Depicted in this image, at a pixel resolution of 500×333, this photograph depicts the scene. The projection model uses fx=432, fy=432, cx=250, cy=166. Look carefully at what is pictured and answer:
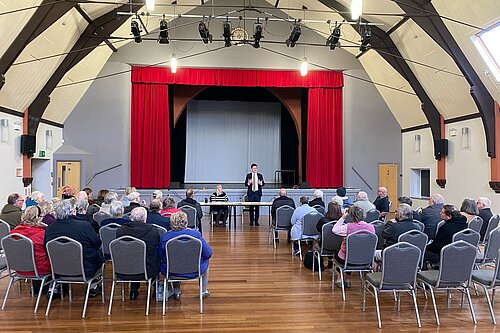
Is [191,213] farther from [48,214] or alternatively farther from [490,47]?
[490,47]

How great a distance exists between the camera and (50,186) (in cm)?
1255

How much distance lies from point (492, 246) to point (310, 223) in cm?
265

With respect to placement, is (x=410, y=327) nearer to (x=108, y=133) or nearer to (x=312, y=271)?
(x=312, y=271)

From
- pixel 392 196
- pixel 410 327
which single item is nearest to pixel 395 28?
pixel 392 196

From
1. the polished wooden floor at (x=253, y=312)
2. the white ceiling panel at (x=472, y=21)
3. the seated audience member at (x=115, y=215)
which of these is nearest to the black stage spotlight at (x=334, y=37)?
the white ceiling panel at (x=472, y=21)

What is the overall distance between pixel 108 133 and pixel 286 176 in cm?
745

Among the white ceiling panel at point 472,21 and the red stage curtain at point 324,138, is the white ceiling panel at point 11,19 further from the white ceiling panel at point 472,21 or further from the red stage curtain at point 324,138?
the red stage curtain at point 324,138

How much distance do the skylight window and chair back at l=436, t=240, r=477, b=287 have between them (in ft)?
16.6

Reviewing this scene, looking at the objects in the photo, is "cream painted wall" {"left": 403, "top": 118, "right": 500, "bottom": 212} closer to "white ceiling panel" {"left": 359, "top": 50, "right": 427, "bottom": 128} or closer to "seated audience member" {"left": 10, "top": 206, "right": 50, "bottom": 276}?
"white ceiling panel" {"left": 359, "top": 50, "right": 427, "bottom": 128}

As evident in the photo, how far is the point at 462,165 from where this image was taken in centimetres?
1080

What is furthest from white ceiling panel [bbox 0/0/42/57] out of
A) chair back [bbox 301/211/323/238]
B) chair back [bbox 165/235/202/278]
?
chair back [bbox 301/211/323/238]

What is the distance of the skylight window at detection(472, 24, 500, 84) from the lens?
7804mm

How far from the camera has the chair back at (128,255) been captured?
444 cm

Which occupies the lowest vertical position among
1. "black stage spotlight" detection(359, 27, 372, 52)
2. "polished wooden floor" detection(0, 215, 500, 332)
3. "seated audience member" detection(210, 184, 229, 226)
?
"polished wooden floor" detection(0, 215, 500, 332)
